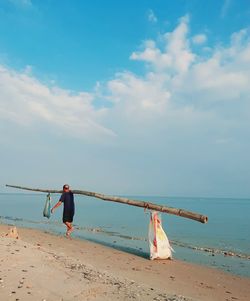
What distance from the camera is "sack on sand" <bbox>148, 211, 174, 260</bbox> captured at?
11.8 metres

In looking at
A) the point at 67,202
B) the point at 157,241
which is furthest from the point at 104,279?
the point at 67,202

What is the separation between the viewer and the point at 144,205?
12.7 meters

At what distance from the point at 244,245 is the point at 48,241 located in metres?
11.7

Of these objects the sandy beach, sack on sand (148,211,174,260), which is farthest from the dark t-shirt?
sack on sand (148,211,174,260)

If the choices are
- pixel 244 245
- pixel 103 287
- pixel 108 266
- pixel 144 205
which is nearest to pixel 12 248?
pixel 108 266

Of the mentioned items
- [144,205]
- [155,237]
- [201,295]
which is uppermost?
[144,205]

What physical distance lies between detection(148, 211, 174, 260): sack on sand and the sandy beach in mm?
286

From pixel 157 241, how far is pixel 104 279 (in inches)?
207

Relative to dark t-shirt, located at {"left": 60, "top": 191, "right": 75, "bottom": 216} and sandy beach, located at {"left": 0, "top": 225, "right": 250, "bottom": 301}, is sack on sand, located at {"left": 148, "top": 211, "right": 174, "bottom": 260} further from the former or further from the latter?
dark t-shirt, located at {"left": 60, "top": 191, "right": 75, "bottom": 216}

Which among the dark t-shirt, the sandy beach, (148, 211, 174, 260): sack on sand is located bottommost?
the sandy beach

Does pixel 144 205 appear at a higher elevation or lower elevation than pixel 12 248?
higher

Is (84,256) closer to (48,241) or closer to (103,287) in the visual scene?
(48,241)

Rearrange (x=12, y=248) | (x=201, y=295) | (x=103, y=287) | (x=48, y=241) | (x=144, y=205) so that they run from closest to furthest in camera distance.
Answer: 1. (x=103, y=287)
2. (x=201, y=295)
3. (x=12, y=248)
4. (x=144, y=205)
5. (x=48, y=241)

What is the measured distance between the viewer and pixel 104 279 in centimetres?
684
